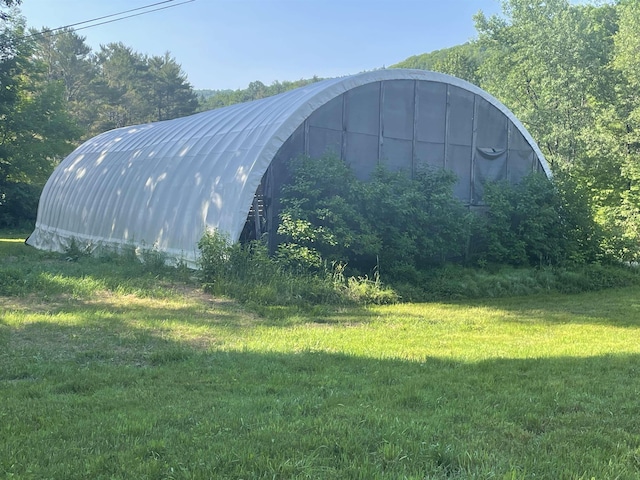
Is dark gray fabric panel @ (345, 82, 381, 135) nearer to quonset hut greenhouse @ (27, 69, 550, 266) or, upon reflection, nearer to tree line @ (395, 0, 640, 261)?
quonset hut greenhouse @ (27, 69, 550, 266)

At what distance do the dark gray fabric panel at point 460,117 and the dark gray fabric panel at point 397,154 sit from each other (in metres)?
1.35

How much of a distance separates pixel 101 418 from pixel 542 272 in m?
11.5

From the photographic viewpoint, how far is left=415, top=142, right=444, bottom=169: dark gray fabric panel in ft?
46.4

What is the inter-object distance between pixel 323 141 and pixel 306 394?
346 inches

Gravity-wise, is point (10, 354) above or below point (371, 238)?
below

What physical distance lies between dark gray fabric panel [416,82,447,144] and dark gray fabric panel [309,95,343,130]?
235 cm

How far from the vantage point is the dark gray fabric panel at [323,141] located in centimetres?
1253

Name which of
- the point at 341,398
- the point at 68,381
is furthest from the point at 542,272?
the point at 68,381

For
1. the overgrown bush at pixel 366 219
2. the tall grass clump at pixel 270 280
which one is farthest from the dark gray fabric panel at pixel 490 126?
the tall grass clump at pixel 270 280

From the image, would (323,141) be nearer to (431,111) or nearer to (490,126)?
(431,111)

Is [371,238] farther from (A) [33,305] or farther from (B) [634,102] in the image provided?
(B) [634,102]

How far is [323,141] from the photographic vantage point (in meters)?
12.7

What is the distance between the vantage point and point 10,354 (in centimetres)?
587

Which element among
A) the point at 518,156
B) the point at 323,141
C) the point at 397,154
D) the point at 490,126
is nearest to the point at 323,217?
the point at 323,141
